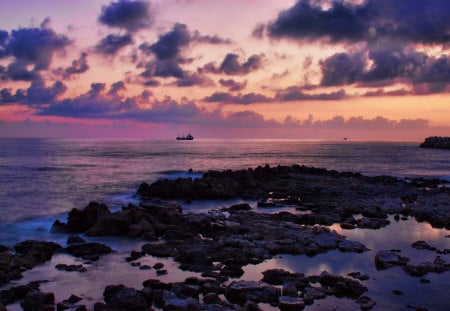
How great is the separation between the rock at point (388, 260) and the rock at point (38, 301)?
1452cm

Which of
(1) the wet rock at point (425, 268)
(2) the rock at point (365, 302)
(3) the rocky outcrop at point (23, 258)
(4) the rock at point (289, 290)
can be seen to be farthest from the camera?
(1) the wet rock at point (425, 268)

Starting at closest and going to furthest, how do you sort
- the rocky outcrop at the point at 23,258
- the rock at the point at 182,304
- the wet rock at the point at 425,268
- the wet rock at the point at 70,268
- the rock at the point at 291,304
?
the rock at the point at 182,304 → the rock at the point at 291,304 → the rocky outcrop at the point at 23,258 → the wet rock at the point at 425,268 → the wet rock at the point at 70,268

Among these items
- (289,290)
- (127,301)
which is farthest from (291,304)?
(127,301)

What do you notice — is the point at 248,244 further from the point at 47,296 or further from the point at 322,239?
the point at 47,296

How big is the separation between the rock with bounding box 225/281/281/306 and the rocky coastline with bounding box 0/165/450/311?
0.04 meters

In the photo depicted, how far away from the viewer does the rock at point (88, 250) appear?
74.6ft

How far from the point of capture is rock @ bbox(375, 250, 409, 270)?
20906 millimetres

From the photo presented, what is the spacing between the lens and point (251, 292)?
1683 centimetres

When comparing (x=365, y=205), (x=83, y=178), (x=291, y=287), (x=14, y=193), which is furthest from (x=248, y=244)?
(x=83, y=178)

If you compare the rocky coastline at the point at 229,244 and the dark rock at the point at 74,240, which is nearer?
the rocky coastline at the point at 229,244

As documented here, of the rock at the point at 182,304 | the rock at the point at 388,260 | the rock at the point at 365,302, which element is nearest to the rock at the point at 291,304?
the rock at the point at 365,302

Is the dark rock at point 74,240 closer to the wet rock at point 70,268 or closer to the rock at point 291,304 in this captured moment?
the wet rock at point 70,268

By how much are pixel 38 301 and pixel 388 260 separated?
15789 millimetres

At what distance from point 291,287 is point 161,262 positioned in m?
7.33
